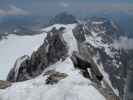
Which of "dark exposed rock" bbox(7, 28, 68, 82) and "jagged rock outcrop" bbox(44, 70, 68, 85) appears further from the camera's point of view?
"dark exposed rock" bbox(7, 28, 68, 82)

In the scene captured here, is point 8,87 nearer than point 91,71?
Yes

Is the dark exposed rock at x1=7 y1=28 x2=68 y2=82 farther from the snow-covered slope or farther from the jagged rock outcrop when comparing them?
the snow-covered slope

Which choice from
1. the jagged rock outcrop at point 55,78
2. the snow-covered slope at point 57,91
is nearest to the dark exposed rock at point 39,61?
the jagged rock outcrop at point 55,78

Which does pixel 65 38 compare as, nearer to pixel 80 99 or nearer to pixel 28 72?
pixel 28 72

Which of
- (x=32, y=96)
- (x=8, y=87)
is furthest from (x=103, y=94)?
(x=8, y=87)

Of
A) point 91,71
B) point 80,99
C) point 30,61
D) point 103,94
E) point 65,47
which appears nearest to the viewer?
point 80,99

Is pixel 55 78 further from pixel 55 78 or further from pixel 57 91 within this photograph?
pixel 57 91

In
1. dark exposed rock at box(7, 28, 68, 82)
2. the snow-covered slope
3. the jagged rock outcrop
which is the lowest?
dark exposed rock at box(7, 28, 68, 82)

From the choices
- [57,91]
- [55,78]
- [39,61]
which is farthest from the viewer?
[39,61]

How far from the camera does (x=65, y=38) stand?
355 ft

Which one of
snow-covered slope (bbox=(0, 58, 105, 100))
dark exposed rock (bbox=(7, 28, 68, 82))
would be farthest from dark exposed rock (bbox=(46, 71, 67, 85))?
dark exposed rock (bbox=(7, 28, 68, 82))

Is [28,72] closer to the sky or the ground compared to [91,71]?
closer to the ground

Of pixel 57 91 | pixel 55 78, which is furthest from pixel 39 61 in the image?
pixel 57 91

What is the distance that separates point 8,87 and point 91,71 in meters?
15.5
